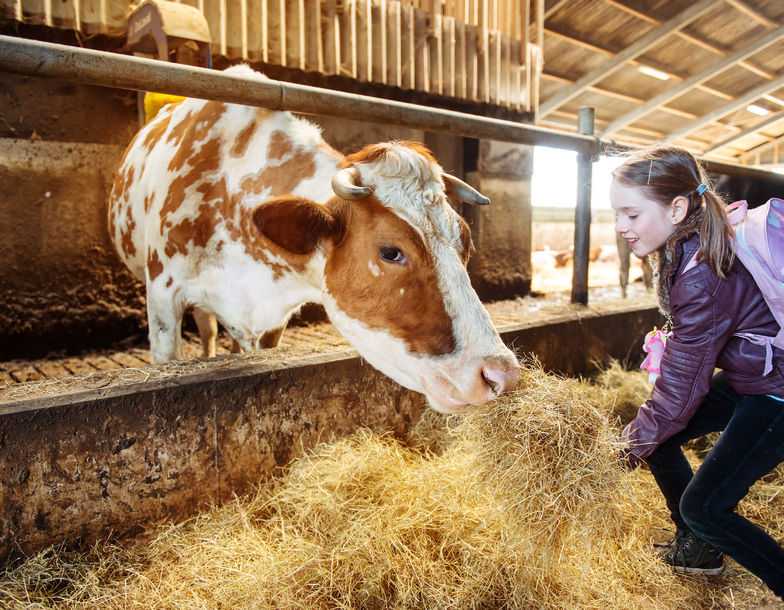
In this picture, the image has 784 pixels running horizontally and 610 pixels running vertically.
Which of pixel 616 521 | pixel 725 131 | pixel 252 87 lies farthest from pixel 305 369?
pixel 725 131

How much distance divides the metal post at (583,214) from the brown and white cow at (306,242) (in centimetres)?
163

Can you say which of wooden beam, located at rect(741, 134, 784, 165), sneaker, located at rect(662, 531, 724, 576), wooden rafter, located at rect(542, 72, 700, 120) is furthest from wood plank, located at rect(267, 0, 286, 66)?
wooden beam, located at rect(741, 134, 784, 165)

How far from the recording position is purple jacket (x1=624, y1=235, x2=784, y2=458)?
5.50ft

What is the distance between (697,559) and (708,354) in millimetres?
763

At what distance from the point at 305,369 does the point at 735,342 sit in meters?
1.51

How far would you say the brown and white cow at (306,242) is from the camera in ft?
6.11

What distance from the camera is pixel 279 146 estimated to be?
101 inches

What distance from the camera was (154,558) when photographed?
6.07 feet

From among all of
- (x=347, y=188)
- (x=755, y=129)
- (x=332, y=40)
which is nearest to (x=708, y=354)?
(x=347, y=188)

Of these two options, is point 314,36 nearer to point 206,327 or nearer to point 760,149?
point 206,327

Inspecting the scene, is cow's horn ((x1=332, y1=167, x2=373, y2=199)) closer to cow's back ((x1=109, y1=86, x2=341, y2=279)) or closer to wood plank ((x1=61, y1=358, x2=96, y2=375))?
cow's back ((x1=109, y1=86, x2=341, y2=279))

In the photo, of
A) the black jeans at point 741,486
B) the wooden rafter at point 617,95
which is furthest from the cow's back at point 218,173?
the wooden rafter at point 617,95

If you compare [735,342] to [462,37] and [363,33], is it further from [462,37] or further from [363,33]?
[462,37]

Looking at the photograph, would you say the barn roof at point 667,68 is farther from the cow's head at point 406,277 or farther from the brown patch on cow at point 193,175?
the cow's head at point 406,277
